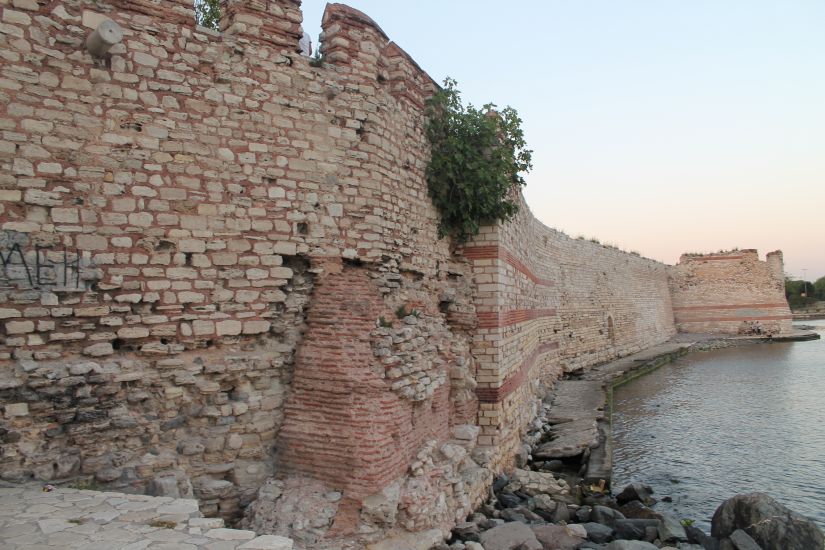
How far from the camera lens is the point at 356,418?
464cm

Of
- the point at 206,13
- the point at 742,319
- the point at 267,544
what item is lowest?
the point at 267,544

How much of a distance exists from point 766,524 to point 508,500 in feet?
8.69

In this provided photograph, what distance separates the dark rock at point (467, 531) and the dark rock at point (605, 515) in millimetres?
1711

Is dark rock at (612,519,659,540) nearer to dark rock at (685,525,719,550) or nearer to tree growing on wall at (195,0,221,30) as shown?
dark rock at (685,525,719,550)

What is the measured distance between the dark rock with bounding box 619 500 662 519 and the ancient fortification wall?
211 cm

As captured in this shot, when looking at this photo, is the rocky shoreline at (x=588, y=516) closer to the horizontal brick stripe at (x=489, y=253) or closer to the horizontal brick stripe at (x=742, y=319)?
the horizontal brick stripe at (x=489, y=253)

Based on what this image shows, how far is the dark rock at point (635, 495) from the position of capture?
275 inches

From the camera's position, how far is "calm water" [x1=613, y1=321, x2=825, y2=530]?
24.7 feet

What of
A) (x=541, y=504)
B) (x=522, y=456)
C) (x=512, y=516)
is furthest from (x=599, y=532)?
(x=522, y=456)

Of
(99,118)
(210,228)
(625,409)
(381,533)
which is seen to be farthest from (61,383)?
(625,409)

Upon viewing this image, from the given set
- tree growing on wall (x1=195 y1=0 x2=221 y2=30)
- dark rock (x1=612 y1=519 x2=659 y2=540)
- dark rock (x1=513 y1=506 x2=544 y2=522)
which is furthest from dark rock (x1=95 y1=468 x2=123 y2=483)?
tree growing on wall (x1=195 y1=0 x2=221 y2=30)

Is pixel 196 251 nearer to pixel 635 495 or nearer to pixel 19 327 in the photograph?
pixel 19 327

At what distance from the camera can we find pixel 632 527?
19.6 feet

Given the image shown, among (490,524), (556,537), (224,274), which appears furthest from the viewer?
(490,524)
